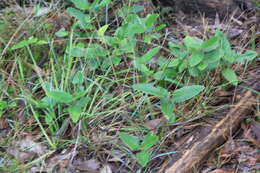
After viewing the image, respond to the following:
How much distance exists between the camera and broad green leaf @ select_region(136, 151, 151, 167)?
178cm

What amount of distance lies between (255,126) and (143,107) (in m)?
0.61

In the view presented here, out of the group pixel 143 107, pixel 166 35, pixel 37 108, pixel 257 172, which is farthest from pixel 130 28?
pixel 257 172

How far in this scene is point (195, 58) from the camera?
79.2 inches

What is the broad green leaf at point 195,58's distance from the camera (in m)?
2.00

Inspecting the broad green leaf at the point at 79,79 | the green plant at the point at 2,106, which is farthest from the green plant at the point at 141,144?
the green plant at the point at 2,106

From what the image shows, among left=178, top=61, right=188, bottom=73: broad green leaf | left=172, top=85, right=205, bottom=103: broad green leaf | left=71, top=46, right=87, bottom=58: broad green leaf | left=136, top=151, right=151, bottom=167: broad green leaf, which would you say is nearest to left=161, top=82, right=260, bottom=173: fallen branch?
left=136, top=151, right=151, bottom=167: broad green leaf

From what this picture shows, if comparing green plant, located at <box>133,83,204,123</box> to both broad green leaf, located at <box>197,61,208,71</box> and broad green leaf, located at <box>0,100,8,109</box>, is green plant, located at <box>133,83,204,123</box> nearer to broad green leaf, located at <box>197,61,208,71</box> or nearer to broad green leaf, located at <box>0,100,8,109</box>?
broad green leaf, located at <box>197,61,208,71</box>

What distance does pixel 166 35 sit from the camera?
2.50 meters

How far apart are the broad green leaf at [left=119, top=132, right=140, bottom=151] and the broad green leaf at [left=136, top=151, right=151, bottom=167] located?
0.11 ft

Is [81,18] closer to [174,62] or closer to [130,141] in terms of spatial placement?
[174,62]

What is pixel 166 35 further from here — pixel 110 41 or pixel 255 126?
pixel 255 126

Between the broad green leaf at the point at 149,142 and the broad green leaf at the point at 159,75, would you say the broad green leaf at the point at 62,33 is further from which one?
the broad green leaf at the point at 149,142

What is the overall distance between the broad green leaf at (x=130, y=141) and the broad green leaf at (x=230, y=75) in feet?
2.01

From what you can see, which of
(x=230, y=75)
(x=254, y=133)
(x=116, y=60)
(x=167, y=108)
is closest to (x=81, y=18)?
(x=116, y=60)
